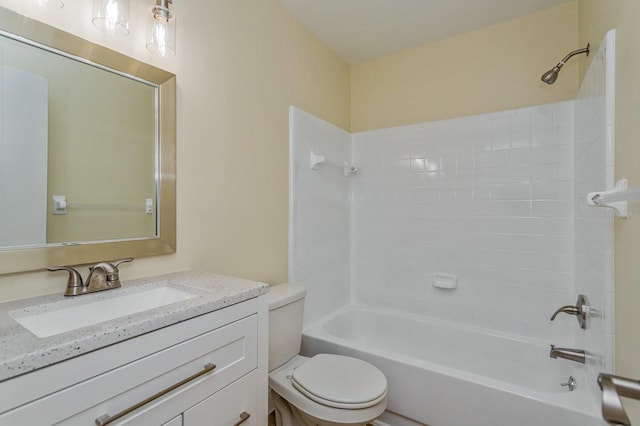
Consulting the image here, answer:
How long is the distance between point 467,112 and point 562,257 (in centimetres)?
116

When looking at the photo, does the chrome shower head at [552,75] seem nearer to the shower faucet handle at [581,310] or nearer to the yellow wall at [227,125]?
the shower faucet handle at [581,310]

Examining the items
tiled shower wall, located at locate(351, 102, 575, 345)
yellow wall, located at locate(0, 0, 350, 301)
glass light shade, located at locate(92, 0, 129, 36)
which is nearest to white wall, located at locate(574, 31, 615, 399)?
tiled shower wall, located at locate(351, 102, 575, 345)

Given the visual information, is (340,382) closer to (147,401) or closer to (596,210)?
(147,401)

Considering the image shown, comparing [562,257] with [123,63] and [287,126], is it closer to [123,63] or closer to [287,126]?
[287,126]

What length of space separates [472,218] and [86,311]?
2.21 m

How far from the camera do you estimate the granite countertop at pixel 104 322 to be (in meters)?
0.59

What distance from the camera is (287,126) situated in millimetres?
1990

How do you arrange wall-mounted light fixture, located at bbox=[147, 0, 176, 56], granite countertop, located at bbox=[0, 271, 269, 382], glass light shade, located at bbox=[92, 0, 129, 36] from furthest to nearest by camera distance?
wall-mounted light fixture, located at bbox=[147, 0, 176, 56]
glass light shade, located at bbox=[92, 0, 129, 36]
granite countertop, located at bbox=[0, 271, 269, 382]

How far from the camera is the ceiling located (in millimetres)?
1912

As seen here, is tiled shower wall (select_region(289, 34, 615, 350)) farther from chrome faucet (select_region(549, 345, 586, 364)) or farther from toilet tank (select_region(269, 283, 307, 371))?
toilet tank (select_region(269, 283, 307, 371))

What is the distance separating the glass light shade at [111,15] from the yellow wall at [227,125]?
30 millimetres

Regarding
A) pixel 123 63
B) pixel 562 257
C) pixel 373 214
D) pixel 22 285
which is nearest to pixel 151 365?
pixel 22 285

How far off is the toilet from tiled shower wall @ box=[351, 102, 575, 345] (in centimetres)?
103

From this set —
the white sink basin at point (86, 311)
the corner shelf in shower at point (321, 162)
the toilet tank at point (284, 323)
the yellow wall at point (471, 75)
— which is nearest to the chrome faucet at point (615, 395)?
the white sink basin at point (86, 311)
